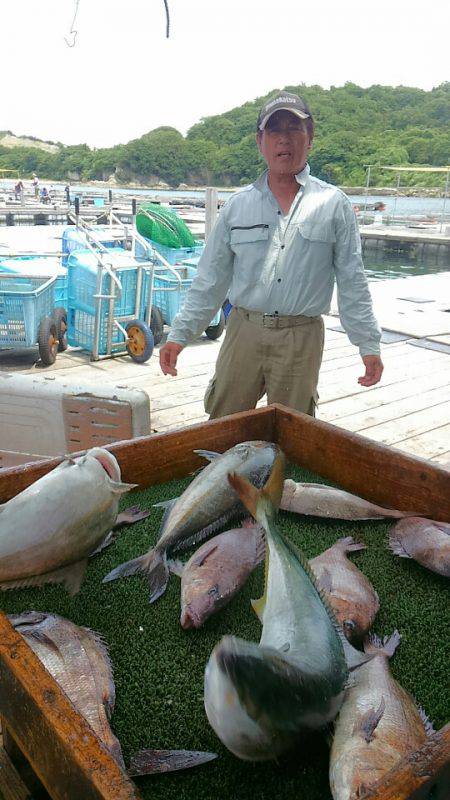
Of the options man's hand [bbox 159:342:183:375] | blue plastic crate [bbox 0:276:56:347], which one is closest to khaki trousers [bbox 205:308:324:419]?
man's hand [bbox 159:342:183:375]

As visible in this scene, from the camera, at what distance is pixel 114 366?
705 cm

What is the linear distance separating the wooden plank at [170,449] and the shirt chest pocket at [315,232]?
1049 mm

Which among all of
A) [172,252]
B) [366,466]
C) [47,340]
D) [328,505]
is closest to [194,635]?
[328,505]

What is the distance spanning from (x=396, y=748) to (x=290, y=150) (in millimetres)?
2800

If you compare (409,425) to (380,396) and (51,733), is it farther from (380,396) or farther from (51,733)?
(51,733)

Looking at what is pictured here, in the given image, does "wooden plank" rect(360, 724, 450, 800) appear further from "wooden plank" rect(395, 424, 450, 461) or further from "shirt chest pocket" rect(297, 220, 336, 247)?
"wooden plank" rect(395, 424, 450, 461)

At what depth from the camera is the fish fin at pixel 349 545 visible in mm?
1965

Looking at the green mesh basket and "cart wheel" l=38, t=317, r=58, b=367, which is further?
the green mesh basket

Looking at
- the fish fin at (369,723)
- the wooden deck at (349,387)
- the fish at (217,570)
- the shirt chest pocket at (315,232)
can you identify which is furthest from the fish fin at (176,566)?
the wooden deck at (349,387)

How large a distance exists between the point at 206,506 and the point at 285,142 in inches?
81.7

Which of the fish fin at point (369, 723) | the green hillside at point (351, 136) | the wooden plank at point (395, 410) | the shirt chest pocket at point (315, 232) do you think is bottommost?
the wooden plank at point (395, 410)

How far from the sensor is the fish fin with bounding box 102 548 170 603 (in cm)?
177

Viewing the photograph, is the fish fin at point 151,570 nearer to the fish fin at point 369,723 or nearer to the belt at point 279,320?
the fish fin at point 369,723

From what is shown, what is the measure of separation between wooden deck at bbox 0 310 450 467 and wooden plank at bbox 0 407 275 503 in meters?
2.29
